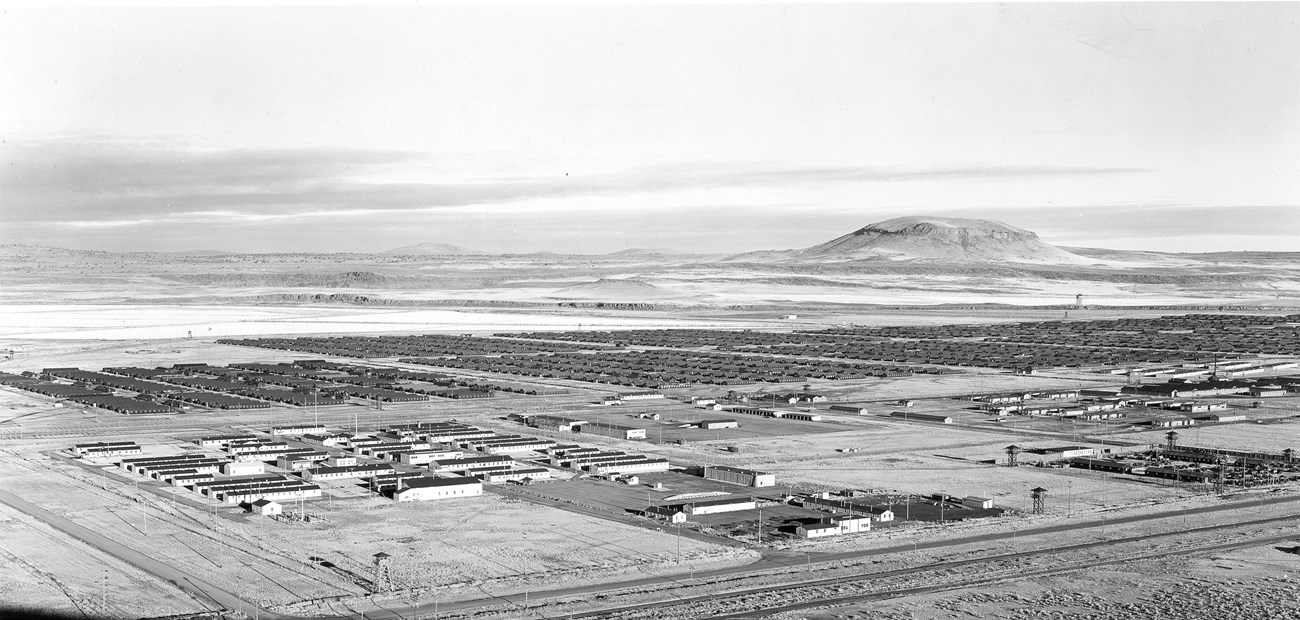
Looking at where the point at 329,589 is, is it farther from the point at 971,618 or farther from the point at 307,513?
the point at 971,618

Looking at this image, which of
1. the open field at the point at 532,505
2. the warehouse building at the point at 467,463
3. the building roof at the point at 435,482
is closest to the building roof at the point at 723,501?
the open field at the point at 532,505

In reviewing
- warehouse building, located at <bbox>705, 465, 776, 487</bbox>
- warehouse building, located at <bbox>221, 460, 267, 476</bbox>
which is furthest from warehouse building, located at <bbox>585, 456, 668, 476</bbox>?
warehouse building, located at <bbox>221, 460, 267, 476</bbox>

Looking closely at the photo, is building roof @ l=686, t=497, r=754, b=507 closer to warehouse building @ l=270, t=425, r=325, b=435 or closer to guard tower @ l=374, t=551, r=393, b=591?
guard tower @ l=374, t=551, r=393, b=591

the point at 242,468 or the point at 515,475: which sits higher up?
the point at 242,468

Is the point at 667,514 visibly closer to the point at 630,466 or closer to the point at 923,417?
the point at 630,466

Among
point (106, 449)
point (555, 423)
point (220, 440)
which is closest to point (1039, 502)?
point (555, 423)
